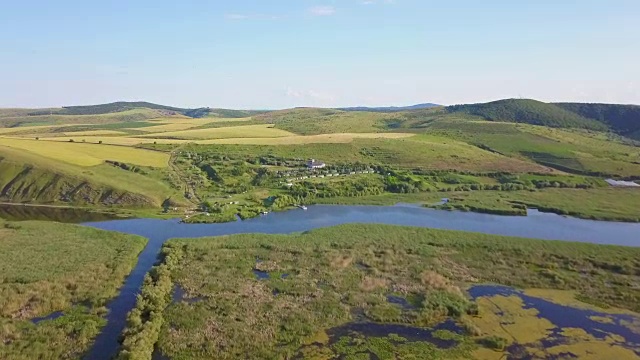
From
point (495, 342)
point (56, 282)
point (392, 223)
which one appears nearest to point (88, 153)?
point (56, 282)

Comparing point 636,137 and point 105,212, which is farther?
point 636,137

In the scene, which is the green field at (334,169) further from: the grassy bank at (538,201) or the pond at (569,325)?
the pond at (569,325)

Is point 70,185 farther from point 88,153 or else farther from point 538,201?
point 538,201

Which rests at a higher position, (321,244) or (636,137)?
(636,137)

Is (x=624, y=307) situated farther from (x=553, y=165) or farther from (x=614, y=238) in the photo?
(x=553, y=165)

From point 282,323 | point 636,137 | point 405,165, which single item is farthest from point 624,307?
point 636,137

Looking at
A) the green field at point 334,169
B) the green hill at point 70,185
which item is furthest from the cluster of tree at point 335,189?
the green hill at point 70,185
